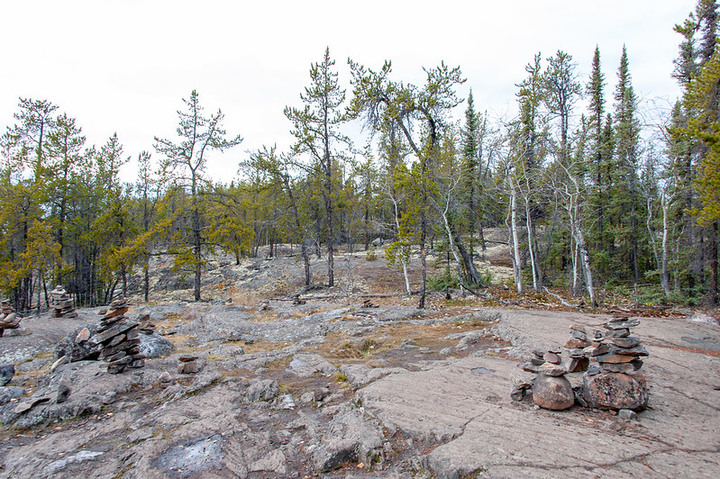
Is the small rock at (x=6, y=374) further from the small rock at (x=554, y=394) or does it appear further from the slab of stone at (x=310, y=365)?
the small rock at (x=554, y=394)

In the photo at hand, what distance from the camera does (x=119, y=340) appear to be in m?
6.95

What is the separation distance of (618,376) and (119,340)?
8.50m

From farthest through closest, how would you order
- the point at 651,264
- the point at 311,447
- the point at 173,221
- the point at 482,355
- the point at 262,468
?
Answer: the point at 651,264 < the point at 173,221 < the point at 482,355 < the point at 311,447 < the point at 262,468

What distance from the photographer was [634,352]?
404cm

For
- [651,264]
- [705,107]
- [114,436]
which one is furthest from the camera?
[651,264]

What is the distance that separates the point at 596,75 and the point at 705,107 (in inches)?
727

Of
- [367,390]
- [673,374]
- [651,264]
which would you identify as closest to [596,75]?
[651,264]

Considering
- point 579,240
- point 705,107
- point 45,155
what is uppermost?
point 45,155

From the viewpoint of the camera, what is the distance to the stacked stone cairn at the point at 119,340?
6.78m

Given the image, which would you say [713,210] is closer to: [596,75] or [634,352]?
[634,352]

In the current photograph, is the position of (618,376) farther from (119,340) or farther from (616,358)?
(119,340)

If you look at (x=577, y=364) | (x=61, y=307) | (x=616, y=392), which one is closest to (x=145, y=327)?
(x=61, y=307)

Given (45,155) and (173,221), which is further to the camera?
(45,155)

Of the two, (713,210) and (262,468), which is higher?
(713,210)
